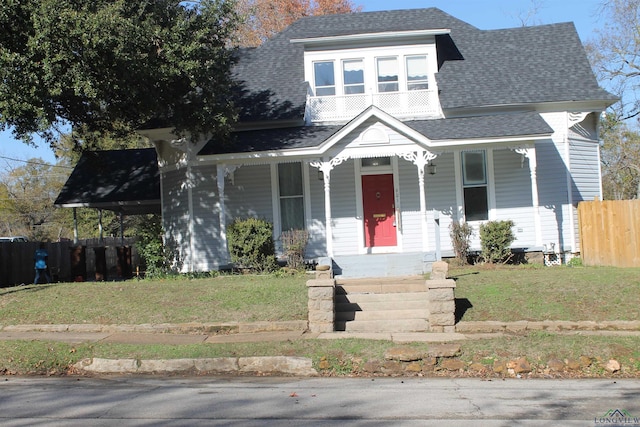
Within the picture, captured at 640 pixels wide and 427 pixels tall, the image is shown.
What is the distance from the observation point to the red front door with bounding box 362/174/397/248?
1894 cm

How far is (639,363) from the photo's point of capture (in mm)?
9586

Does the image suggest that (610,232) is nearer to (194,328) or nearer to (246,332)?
(246,332)

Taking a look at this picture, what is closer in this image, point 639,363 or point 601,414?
point 601,414

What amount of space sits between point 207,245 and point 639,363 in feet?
40.7

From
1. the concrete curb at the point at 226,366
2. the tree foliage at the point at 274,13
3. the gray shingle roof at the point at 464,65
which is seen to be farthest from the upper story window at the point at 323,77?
the tree foliage at the point at 274,13

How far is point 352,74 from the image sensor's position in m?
19.5

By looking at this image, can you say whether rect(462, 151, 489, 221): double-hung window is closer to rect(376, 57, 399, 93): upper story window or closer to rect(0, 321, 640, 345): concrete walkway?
rect(376, 57, 399, 93): upper story window

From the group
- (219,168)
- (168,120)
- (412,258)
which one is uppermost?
(168,120)

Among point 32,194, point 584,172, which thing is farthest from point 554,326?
point 32,194

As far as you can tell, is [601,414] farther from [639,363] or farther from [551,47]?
[551,47]

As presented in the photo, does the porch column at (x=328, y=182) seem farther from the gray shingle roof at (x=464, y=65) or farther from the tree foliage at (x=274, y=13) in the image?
the tree foliage at (x=274, y=13)

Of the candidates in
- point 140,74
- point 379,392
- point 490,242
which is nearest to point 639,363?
point 379,392

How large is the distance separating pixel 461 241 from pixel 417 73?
5370 mm

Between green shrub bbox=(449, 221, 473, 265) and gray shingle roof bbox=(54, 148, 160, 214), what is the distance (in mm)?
10420
